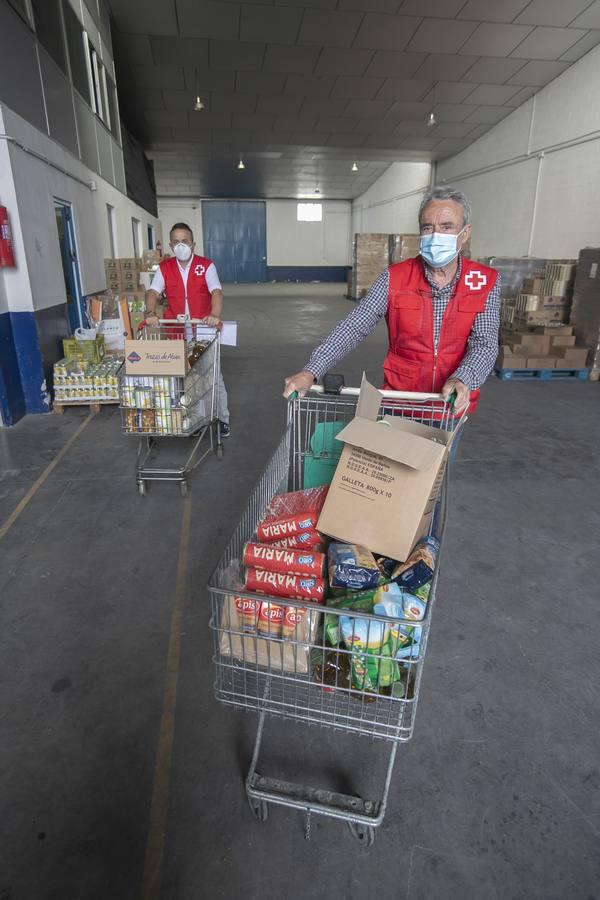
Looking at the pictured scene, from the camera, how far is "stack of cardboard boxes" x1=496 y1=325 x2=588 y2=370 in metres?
7.46

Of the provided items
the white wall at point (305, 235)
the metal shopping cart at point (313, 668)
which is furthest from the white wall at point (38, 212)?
the white wall at point (305, 235)

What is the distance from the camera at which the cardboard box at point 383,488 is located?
1504mm

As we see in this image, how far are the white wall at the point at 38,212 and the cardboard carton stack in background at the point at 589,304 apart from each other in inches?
270

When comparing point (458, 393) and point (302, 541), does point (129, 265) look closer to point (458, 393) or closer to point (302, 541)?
point (458, 393)

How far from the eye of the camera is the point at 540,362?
7.51 m

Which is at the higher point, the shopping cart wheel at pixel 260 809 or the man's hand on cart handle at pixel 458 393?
the man's hand on cart handle at pixel 458 393

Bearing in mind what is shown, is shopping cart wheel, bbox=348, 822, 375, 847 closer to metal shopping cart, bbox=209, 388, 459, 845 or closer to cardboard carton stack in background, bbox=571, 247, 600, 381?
metal shopping cart, bbox=209, 388, 459, 845

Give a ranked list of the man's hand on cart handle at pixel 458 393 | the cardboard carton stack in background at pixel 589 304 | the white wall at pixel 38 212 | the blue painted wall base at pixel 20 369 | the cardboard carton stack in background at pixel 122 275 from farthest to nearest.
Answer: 1. the cardboard carton stack in background at pixel 122 275
2. the cardboard carton stack in background at pixel 589 304
3. the blue painted wall base at pixel 20 369
4. the white wall at pixel 38 212
5. the man's hand on cart handle at pixel 458 393

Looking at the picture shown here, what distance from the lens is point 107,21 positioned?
889 centimetres

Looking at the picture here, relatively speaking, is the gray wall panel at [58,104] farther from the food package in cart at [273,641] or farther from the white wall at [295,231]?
the white wall at [295,231]

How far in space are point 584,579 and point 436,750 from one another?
1.52 meters

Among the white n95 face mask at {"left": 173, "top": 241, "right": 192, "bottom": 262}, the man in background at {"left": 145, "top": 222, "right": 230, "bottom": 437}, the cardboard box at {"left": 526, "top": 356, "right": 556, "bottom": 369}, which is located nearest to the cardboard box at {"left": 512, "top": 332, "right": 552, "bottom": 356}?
the cardboard box at {"left": 526, "top": 356, "right": 556, "bottom": 369}

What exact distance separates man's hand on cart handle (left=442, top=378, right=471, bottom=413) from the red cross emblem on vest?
0.52 meters

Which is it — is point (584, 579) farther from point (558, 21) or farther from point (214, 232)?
point (214, 232)
